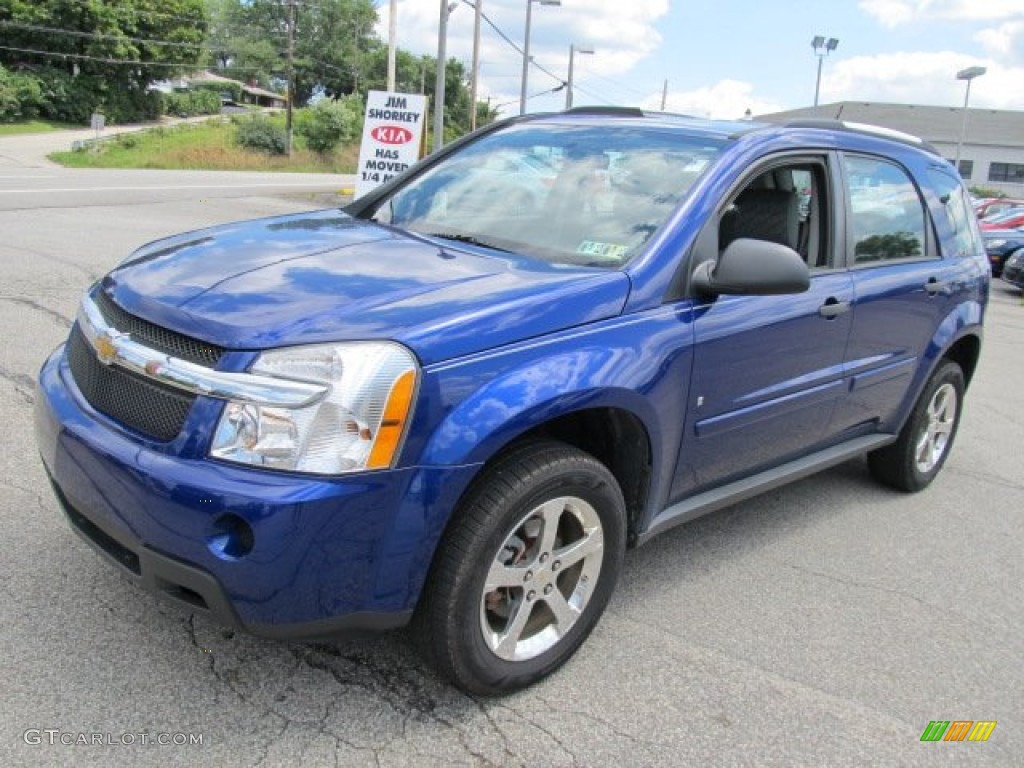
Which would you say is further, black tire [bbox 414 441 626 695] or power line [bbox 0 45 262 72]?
power line [bbox 0 45 262 72]

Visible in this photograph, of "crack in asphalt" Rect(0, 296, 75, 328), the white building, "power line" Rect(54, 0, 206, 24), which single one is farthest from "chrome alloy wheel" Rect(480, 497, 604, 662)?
"power line" Rect(54, 0, 206, 24)

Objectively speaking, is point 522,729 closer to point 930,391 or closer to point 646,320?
point 646,320

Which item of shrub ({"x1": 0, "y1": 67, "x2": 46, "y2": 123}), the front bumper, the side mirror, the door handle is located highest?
shrub ({"x1": 0, "y1": 67, "x2": 46, "y2": 123})

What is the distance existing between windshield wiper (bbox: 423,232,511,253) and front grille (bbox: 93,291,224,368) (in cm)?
116

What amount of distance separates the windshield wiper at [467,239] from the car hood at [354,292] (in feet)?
0.31

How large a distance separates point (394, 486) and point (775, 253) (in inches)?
61.6

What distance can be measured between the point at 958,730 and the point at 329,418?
226cm

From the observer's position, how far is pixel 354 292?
2645mm

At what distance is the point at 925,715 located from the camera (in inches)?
117

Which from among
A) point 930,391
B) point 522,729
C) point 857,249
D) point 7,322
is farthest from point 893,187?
point 7,322

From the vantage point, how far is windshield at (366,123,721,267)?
3.28 meters

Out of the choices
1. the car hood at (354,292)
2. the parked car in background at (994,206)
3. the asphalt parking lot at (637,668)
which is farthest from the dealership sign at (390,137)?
the parked car in background at (994,206)

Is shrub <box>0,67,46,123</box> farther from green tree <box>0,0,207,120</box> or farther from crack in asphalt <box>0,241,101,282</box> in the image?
crack in asphalt <box>0,241,101,282</box>

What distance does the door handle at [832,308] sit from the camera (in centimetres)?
375
